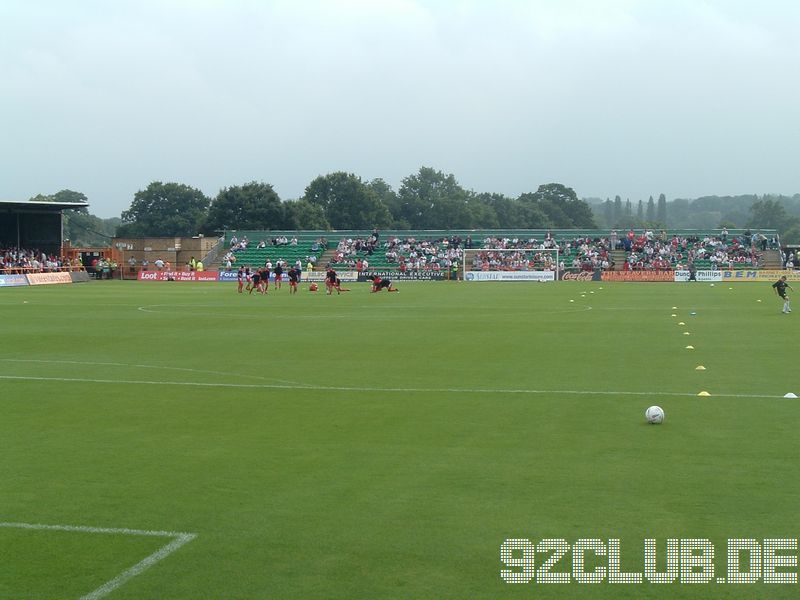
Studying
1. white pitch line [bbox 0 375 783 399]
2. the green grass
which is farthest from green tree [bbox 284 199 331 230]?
white pitch line [bbox 0 375 783 399]

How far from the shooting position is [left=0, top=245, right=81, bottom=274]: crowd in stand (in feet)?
219

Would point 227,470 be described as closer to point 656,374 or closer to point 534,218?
point 656,374

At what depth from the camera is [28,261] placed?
68625 millimetres

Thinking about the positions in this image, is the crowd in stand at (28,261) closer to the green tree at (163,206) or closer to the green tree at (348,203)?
the green tree at (348,203)

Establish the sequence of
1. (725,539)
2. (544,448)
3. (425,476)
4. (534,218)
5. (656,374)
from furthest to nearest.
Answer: (534,218) < (656,374) < (544,448) < (425,476) < (725,539)

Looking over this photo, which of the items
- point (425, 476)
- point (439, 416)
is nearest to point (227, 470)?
point (425, 476)

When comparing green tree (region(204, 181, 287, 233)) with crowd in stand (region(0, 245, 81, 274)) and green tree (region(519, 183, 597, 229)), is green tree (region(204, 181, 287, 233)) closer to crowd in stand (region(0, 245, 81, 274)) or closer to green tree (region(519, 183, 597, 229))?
crowd in stand (region(0, 245, 81, 274))

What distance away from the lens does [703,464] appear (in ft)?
31.4

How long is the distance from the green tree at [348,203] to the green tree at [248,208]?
62.0 feet

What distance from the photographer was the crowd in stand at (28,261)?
66.6m

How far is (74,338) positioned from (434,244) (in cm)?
6291

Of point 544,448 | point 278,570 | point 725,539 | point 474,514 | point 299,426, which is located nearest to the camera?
point 278,570
